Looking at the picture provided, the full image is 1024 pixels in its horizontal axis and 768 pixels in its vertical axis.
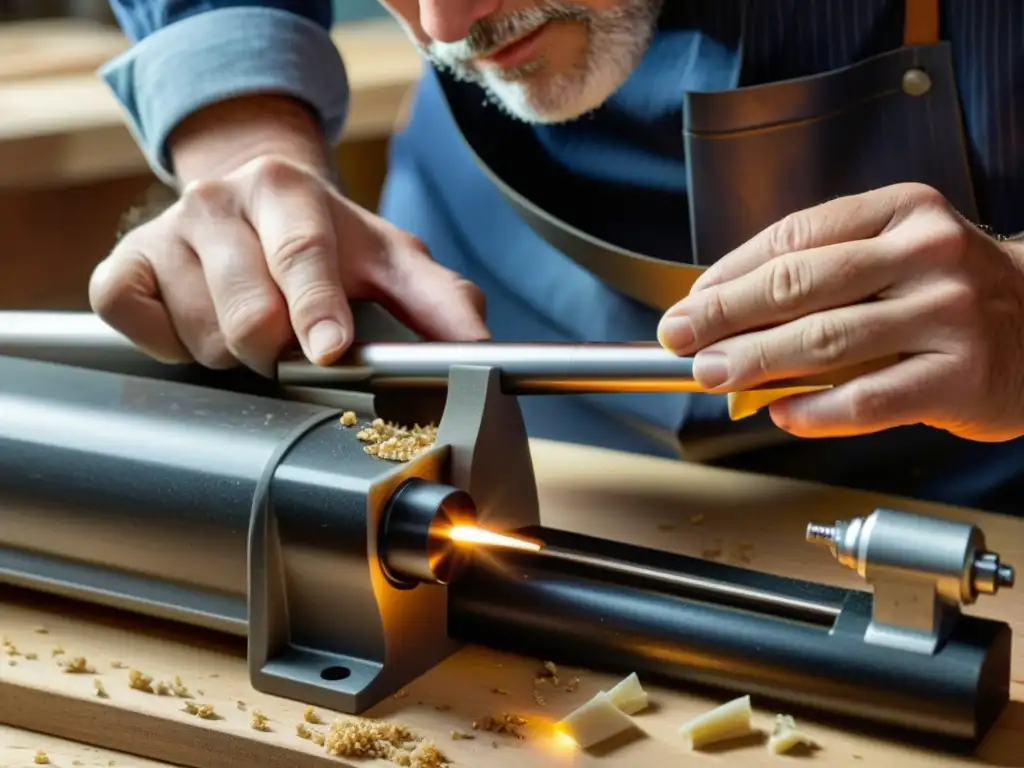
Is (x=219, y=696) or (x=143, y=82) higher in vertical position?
(x=143, y=82)

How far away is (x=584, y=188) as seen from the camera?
1429mm

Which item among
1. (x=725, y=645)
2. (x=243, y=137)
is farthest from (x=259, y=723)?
(x=243, y=137)

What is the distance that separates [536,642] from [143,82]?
800 millimetres

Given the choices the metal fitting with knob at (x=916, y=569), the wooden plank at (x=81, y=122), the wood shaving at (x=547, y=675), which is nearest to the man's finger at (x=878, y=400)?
the metal fitting with knob at (x=916, y=569)

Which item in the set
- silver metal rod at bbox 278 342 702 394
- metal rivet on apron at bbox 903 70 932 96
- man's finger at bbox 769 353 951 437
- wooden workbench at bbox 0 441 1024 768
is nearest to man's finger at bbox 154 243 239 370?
silver metal rod at bbox 278 342 702 394

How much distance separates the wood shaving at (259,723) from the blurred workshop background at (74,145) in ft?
5.02

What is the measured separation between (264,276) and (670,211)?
0.42 m

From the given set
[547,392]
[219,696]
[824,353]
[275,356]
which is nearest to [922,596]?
[824,353]

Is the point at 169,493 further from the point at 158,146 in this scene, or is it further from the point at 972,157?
the point at 972,157

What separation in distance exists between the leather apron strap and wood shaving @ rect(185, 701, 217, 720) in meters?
0.77

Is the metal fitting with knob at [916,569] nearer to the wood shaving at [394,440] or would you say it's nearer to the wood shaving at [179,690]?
the wood shaving at [394,440]

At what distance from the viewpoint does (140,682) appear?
886 mm

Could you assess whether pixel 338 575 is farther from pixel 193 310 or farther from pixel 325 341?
pixel 193 310

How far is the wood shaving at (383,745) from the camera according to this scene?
2.62 ft
